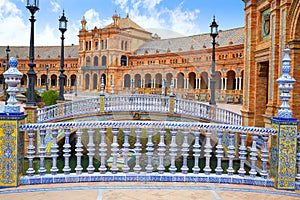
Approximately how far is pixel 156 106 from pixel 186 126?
11.9 m

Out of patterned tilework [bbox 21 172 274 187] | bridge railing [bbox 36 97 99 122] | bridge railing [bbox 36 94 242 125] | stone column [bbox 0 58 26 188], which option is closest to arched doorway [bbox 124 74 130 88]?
bridge railing [bbox 36 94 242 125]

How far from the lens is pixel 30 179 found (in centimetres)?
461

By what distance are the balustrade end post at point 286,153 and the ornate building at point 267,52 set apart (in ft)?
17.8

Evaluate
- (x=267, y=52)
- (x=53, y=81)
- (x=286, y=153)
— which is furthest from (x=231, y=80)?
(x=53, y=81)

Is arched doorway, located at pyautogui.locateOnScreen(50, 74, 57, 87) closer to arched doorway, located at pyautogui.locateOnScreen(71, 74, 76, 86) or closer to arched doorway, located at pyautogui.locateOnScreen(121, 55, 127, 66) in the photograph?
arched doorway, located at pyautogui.locateOnScreen(71, 74, 76, 86)

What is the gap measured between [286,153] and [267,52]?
24.7ft

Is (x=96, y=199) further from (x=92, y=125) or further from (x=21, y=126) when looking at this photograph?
(x=21, y=126)

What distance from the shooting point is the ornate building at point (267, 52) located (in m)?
9.44

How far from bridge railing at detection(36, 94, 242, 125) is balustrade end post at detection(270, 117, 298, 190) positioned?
8433mm

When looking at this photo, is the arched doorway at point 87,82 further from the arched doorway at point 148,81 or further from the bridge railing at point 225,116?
the bridge railing at point 225,116

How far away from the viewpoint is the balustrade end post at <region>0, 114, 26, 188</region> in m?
4.42

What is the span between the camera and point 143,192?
4375 mm

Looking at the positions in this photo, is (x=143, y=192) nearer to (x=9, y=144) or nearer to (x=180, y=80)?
(x=9, y=144)

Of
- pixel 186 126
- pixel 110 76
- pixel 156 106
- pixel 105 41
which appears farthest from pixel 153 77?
pixel 186 126
